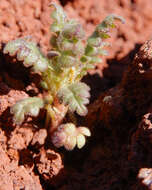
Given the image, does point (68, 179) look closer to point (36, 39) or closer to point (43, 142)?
point (43, 142)

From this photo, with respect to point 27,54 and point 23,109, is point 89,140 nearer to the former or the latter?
point 23,109

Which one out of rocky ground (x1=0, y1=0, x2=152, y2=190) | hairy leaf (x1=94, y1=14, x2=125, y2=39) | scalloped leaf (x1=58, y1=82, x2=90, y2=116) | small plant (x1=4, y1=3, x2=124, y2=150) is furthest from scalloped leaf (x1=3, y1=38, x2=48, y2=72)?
hairy leaf (x1=94, y1=14, x2=125, y2=39)

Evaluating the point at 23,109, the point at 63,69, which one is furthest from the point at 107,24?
the point at 23,109

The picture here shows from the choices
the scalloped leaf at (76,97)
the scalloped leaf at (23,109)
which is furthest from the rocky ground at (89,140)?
the scalloped leaf at (76,97)

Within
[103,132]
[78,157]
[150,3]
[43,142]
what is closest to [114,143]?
[103,132]

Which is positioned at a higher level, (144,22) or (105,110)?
(144,22)
